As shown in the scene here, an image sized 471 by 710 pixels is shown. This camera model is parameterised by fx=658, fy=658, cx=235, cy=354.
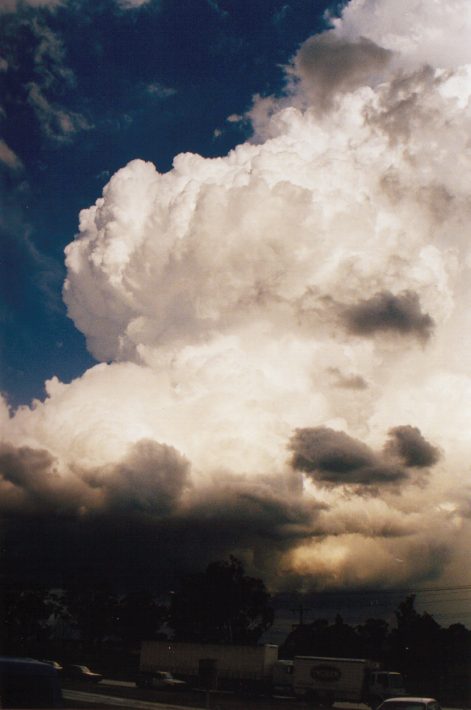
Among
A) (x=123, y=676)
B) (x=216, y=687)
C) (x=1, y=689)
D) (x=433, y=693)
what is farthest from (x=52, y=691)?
(x=123, y=676)

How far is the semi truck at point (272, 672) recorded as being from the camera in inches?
1925

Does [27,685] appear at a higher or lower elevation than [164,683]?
higher


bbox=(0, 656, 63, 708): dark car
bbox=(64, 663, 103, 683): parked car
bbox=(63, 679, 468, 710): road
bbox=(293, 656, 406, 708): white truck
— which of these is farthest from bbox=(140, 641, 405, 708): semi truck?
bbox=(0, 656, 63, 708): dark car

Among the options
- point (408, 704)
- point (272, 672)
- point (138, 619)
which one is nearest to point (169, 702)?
point (272, 672)

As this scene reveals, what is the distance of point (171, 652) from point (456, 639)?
50.5 m

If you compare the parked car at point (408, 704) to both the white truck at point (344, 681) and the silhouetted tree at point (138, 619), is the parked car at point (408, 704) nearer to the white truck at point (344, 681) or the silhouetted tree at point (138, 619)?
the white truck at point (344, 681)

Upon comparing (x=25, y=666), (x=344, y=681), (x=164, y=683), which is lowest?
(x=164, y=683)

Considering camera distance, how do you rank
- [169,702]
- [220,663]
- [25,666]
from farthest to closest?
[220,663], [169,702], [25,666]

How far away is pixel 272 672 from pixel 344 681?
43.1 feet

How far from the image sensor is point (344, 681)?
4969 cm

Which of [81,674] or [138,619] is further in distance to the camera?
[138,619]

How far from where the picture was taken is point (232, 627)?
126 metres

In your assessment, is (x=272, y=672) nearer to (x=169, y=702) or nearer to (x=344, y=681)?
(x=344, y=681)

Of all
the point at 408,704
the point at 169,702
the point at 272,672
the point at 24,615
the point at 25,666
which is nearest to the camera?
the point at 25,666
